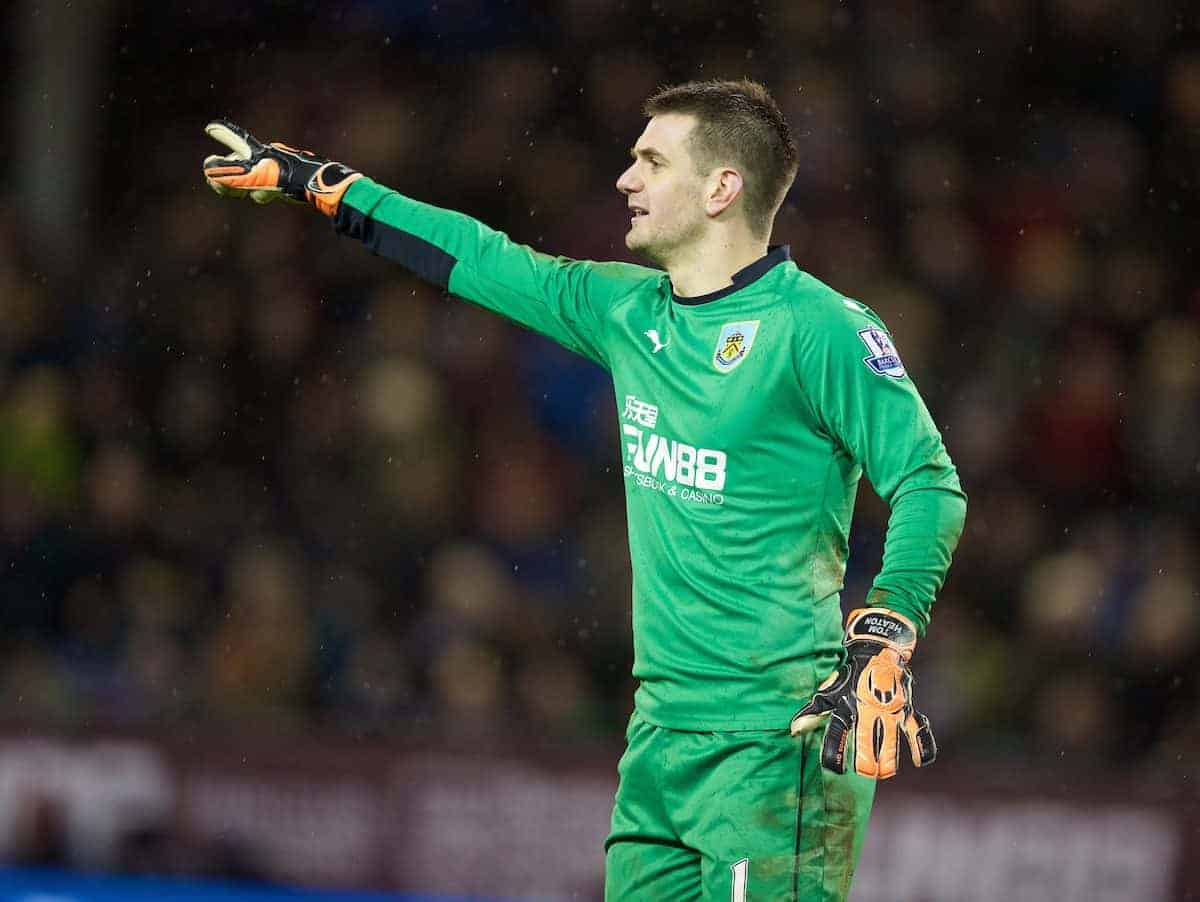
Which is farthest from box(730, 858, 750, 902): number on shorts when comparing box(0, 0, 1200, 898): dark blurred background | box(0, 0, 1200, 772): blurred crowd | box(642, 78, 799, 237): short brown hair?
box(0, 0, 1200, 772): blurred crowd

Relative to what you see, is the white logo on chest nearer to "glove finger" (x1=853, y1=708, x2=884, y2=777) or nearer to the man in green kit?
the man in green kit

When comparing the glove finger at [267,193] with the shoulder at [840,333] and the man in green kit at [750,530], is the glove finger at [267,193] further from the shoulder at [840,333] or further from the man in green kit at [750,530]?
the shoulder at [840,333]

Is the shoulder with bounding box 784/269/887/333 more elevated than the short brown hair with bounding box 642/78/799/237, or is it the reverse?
the short brown hair with bounding box 642/78/799/237

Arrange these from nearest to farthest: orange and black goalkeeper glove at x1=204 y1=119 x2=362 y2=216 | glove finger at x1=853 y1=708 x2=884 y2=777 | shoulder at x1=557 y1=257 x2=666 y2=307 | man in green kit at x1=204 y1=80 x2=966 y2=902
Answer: glove finger at x1=853 y1=708 x2=884 y2=777
man in green kit at x1=204 y1=80 x2=966 y2=902
shoulder at x1=557 y1=257 x2=666 y2=307
orange and black goalkeeper glove at x1=204 y1=119 x2=362 y2=216

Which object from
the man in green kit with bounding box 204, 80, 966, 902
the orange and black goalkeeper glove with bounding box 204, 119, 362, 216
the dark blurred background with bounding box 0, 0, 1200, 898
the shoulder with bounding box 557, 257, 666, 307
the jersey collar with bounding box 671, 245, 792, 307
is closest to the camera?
the man in green kit with bounding box 204, 80, 966, 902

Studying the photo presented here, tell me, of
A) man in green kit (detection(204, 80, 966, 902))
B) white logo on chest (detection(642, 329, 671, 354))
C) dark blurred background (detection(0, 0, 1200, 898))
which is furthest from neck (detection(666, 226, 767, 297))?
dark blurred background (detection(0, 0, 1200, 898))

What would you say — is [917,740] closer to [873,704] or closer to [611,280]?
[873,704]

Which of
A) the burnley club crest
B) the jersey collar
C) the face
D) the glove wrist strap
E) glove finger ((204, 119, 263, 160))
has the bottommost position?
the glove wrist strap

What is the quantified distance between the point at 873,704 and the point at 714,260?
1030mm

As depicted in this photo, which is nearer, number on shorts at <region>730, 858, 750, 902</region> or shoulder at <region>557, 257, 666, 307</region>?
number on shorts at <region>730, 858, 750, 902</region>

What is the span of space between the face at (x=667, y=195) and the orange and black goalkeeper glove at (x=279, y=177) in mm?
769

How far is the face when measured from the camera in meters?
3.99

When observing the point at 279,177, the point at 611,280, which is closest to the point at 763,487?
the point at 611,280

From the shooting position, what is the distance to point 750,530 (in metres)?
3.80
